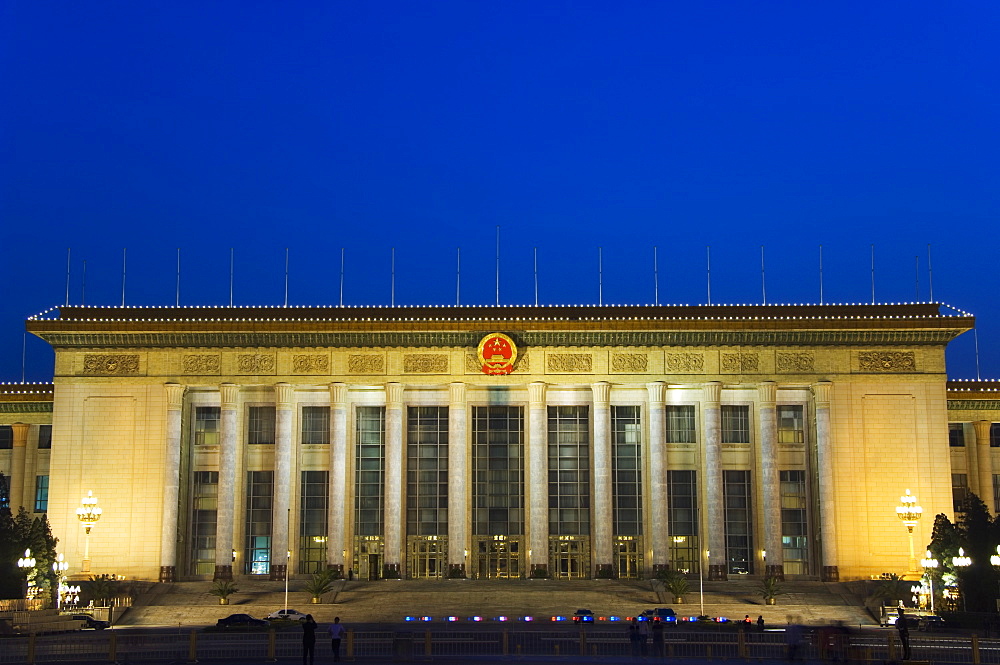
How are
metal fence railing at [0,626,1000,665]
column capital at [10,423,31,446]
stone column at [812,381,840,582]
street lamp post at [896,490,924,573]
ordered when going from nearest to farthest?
metal fence railing at [0,626,1000,665] < street lamp post at [896,490,924,573] < stone column at [812,381,840,582] < column capital at [10,423,31,446]

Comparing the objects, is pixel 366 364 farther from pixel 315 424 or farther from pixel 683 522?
pixel 683 522

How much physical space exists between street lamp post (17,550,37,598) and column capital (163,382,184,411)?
14469mm

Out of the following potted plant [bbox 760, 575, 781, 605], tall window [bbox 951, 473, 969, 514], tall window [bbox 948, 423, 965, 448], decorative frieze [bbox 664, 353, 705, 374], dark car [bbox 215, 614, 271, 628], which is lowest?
dark car [bbox 215, 614, 271, 628]

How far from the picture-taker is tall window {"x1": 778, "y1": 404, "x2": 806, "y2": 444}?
229 ft

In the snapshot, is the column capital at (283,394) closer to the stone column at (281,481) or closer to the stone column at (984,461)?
the stone column at (281,481)

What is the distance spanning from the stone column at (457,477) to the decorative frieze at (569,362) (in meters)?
5.13

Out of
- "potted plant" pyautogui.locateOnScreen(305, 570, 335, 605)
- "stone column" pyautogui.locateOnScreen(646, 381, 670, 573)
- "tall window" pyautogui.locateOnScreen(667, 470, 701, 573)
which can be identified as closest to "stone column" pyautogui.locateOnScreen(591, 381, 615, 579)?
"stone column" pyautogui.locateOnScreen(646, 381, 670, 573)

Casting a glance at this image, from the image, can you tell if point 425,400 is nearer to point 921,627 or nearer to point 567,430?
point 567,430

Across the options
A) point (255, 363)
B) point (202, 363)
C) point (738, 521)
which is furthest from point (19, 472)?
point (738, 521)

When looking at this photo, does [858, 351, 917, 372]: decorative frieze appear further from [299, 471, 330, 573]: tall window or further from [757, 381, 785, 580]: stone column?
[299, 471, 330, 573]: tall window

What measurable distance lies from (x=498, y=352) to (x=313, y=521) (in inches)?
562

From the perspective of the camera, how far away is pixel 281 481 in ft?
222

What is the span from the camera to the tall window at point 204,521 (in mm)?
68938

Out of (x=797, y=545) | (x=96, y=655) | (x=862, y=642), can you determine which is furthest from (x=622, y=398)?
(x=96, y=655)
